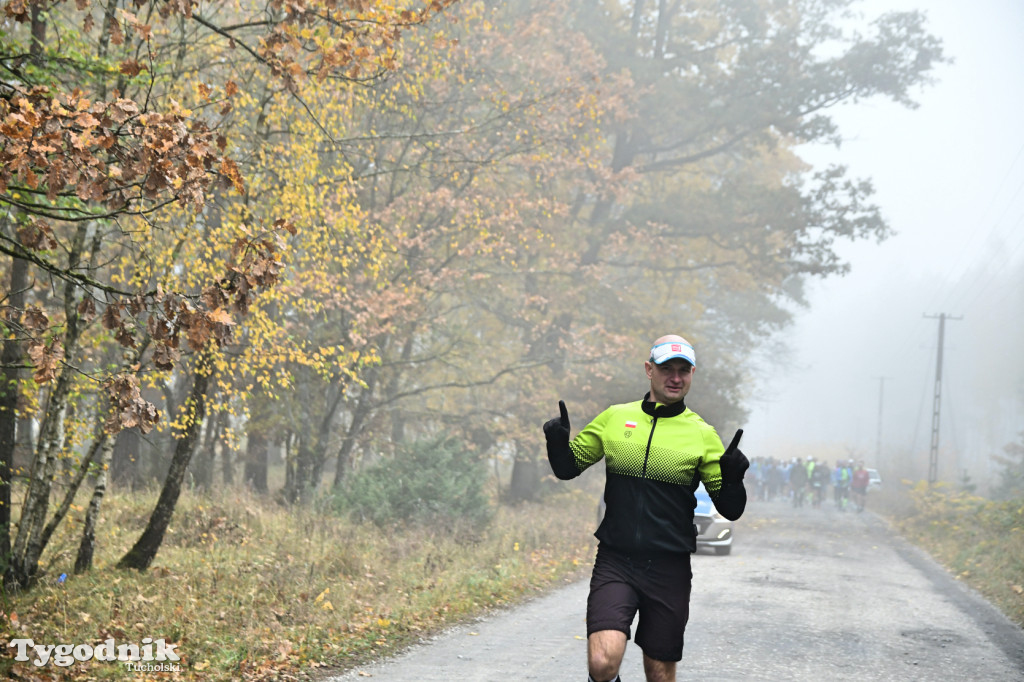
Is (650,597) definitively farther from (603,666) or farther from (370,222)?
(370,222)

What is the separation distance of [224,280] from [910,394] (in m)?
158

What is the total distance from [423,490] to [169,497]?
7.13 m

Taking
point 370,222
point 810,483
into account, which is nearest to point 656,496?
point 370,222

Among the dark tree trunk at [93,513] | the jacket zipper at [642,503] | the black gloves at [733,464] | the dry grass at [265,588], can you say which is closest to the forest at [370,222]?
the dark tree trunk at [93,513]

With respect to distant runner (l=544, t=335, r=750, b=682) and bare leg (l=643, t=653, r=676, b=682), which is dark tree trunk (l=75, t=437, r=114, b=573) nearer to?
distant runner (l=544, t=335, r=750, b=682)

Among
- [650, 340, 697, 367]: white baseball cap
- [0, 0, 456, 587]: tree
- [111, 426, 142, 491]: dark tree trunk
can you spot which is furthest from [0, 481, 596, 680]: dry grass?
[650, 340, 697, 367]: white baseball cap

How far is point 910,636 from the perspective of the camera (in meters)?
10.2

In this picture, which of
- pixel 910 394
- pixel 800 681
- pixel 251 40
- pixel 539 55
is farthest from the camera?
pixel 910 394

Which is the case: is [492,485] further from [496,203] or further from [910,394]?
[910,394]

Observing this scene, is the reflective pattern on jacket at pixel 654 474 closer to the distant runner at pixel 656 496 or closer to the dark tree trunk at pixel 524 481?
the distant runner at pixel 656 496

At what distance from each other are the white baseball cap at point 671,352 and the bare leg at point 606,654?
129 cm

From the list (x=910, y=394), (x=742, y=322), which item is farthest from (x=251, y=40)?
(x=910, y=394)

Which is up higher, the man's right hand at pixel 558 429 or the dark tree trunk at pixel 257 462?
the man's right hand at pixel 558 429

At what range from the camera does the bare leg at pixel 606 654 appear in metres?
4.41
